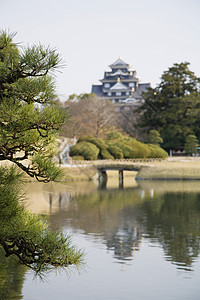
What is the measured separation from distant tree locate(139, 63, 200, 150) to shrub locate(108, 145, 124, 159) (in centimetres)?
1042

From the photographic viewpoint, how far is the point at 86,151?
4759cm

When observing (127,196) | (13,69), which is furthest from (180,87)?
(13,69)

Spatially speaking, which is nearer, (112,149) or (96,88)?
(112,149)

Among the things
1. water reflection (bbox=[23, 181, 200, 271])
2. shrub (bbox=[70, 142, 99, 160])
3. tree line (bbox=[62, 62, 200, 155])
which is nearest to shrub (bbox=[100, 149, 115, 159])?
shrub (bbox=[70, 142, 99, 160])

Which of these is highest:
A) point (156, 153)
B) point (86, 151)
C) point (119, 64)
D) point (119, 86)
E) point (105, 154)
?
point (119, 64)

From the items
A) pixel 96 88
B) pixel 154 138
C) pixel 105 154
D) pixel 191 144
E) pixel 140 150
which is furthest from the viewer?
pixel 96 88

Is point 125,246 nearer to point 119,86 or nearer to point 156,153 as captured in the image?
point 156,153

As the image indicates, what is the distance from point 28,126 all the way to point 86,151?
41841 millimetres

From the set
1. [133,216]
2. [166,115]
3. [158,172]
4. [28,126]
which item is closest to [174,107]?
[166,115]

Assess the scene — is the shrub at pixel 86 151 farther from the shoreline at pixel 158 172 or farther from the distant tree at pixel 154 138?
the distant tree at pixel 154 138

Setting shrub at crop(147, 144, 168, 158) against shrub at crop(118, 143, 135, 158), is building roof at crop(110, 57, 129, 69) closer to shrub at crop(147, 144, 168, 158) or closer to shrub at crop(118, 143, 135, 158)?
shrub at crop(147, 144, 168, 158)

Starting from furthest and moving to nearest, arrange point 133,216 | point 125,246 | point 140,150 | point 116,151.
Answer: point 140,150 < point 116,151 < point 133,216 < point 125,246

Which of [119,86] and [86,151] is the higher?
[119,86]

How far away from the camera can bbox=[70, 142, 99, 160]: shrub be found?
4728 centimetres
